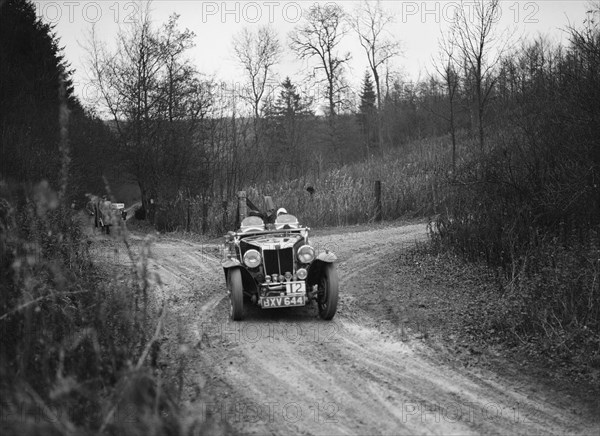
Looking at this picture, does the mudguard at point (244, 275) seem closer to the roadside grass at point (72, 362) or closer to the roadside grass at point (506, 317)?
the roadside grass at point (72, 362)

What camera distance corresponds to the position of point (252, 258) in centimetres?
841

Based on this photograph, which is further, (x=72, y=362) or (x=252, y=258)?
(x=252, y=258)

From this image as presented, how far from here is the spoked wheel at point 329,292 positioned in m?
8.16

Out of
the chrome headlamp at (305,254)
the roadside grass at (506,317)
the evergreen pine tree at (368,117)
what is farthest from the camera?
the evergreen pine tree at (368,117)

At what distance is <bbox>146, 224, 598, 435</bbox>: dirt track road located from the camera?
532cm

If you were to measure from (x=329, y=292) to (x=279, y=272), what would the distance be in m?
0.88

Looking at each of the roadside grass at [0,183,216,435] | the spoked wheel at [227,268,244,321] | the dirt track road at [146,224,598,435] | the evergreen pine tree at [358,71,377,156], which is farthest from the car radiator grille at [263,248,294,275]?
the evergreen pine tree at [358,71,377,156]

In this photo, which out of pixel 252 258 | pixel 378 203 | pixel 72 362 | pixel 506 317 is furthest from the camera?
pixel 378 203

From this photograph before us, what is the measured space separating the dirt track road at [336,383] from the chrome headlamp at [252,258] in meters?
0.88

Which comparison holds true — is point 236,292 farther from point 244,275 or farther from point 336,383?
point 336,383

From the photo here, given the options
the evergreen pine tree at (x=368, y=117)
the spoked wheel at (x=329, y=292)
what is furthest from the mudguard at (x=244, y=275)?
the evergreen pine tree at (x=368, y=117)

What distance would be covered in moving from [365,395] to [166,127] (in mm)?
18636

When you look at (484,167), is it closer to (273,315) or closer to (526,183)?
(526,183)

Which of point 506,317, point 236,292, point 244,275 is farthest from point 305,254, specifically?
point 506,317
